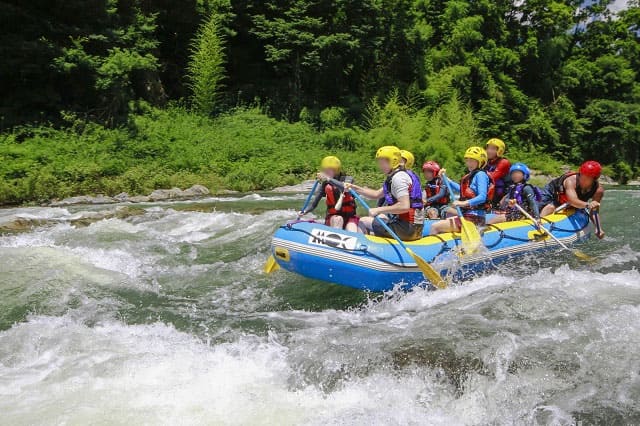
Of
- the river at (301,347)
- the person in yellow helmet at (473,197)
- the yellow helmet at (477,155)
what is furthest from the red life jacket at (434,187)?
the river at (301,347)

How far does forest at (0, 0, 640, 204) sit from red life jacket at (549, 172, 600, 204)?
9.16m

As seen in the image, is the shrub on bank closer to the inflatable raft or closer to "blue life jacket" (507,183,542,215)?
"blue life jacket" (507,183,542,215)

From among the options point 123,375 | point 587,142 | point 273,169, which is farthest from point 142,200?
point 587,142

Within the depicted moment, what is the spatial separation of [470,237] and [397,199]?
1.02m

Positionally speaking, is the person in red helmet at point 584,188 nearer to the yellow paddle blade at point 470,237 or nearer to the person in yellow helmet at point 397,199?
the yellow paddle blade at point 470,237

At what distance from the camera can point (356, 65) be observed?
2356 cm

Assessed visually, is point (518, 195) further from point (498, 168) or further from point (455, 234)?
point (455, 234)

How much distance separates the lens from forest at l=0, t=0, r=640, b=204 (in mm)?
14914

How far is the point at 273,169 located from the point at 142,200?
450 centimetres

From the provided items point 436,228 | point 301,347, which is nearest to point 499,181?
point 436,228

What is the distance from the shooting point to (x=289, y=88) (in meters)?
22.7

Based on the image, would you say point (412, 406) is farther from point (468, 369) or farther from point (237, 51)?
point (237, 51)

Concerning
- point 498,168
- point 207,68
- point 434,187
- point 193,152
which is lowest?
point 193,152

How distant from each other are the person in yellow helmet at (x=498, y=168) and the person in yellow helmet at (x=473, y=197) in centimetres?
101
